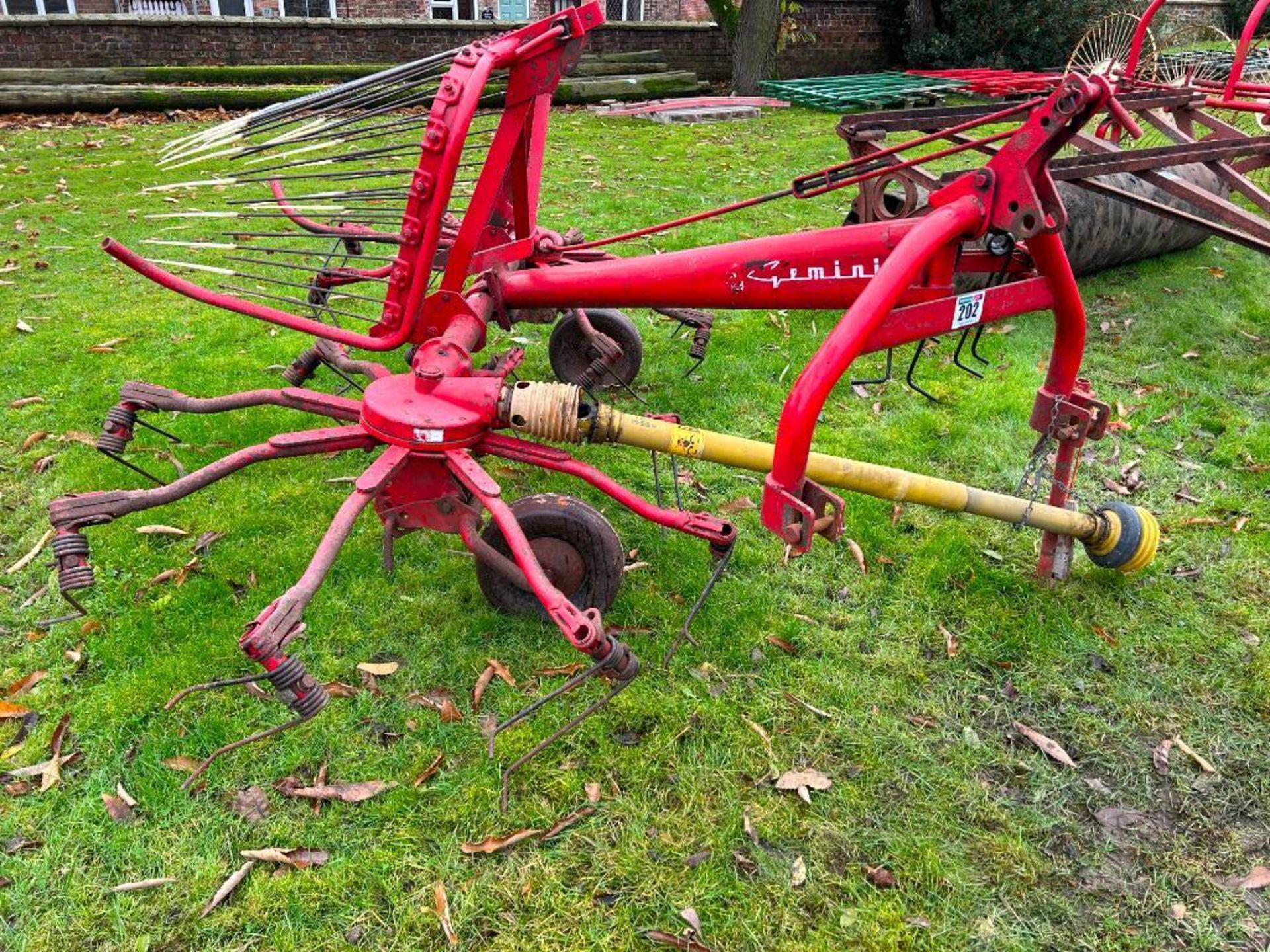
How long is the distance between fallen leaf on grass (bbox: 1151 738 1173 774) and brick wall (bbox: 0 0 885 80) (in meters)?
14.8

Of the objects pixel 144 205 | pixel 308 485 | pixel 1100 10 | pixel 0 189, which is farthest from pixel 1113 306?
pixel 1100 10

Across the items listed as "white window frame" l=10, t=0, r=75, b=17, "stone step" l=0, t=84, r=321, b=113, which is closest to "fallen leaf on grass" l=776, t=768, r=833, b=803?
"stone step" l=0, t=84, r=321, b=113

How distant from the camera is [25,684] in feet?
10.0

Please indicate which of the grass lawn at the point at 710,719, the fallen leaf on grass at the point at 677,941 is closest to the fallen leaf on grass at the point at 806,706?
the grass lawn at the point at 710,719

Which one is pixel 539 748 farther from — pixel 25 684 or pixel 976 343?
pixel 976 343

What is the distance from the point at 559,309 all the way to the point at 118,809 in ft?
7.38

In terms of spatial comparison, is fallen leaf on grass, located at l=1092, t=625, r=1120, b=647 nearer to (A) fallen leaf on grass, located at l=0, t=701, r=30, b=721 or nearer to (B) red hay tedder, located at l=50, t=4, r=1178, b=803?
(B) red hay tedder, located at l=50, t=4, r=1178, b=803

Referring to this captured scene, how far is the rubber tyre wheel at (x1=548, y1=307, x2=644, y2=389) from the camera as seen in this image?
4.80 meters

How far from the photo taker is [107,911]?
2363 mm

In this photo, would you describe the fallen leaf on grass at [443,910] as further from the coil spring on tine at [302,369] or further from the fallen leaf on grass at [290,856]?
the coil spring on tine at [302,369]

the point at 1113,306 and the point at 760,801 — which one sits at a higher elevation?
the point at 1113,306

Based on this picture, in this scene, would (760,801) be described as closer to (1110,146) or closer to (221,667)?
(221,667)

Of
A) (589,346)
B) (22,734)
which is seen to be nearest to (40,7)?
(589,346)

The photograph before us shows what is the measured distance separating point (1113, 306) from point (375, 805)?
19.5 feet
